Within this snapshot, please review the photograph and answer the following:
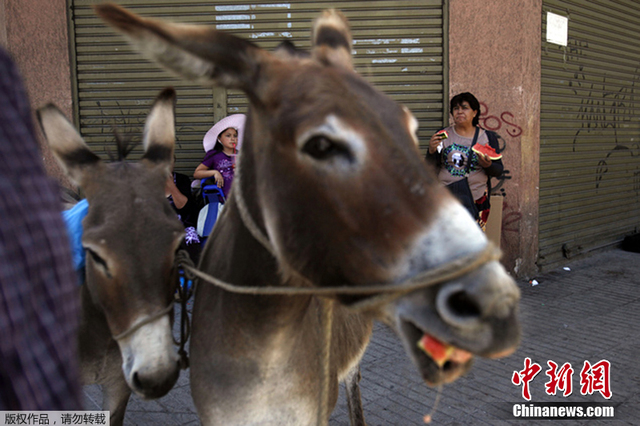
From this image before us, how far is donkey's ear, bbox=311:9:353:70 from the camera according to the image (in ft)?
5.14

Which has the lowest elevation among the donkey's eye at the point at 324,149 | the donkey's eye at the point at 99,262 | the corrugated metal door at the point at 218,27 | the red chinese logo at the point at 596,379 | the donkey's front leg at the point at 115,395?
the red chinese logo at the point at 596,379

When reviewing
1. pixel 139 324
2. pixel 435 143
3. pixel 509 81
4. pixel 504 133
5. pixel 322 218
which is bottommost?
pixel 139 324

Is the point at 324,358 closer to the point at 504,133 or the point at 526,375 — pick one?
the point at 526,375

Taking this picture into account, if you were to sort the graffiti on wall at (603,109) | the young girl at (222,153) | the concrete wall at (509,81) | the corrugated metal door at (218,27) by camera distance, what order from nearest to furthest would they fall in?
the young girl at (222,153) → the corrugated metal door at (218,27) → the concrete wall at (509,81) → the graffiti on wall at (603,109)

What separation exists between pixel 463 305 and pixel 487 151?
15.8ft

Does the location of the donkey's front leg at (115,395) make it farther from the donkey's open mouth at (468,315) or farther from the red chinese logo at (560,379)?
the red chinese logo at (560,379)

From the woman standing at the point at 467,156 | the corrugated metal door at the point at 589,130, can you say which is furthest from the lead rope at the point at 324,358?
the corrugated metal door at the point at 589,130

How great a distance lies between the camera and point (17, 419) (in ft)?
2.61

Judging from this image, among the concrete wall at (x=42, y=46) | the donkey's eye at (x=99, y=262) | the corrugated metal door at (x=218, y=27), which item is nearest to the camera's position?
the donkey's eye at (x=99, y=262)

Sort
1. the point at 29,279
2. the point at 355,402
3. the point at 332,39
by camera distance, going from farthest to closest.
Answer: the point at 355,402 < the point at 332,39 < the point at 29,279

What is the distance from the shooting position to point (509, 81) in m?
6.73

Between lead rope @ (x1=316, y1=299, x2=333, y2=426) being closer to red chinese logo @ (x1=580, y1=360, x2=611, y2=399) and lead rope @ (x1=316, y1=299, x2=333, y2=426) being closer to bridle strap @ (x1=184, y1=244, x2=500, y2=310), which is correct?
bridle strap @ (x1=184, y1=244, x2=500, y2=310)

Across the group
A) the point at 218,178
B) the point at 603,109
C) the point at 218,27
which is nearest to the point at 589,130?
the point at 603,109

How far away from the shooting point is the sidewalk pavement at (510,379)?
360cm
